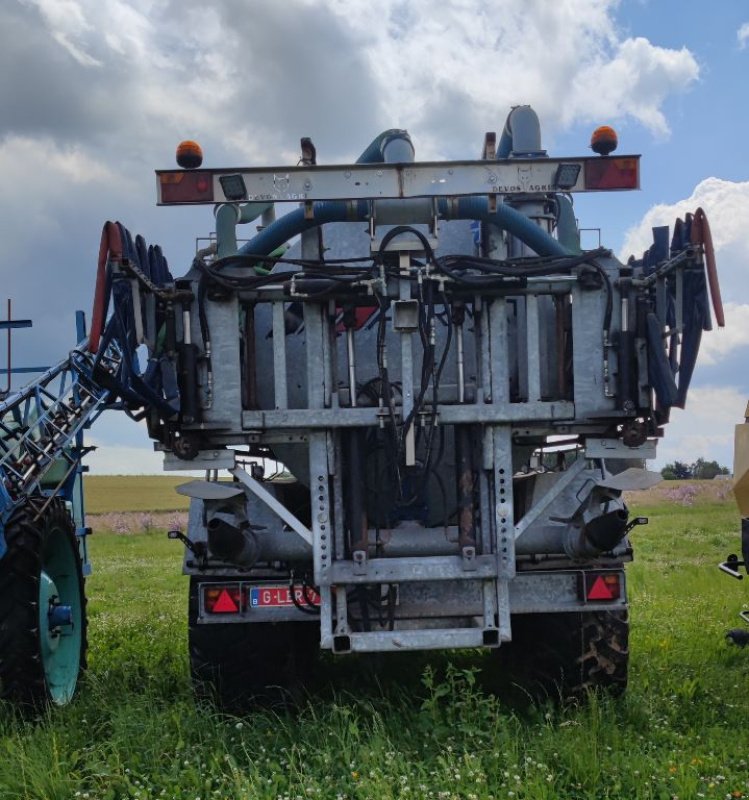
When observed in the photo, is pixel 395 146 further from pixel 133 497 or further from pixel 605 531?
pixel 133 497

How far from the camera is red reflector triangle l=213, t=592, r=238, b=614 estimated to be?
205 inches

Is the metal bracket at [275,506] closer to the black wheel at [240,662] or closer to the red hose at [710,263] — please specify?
the black wheel at [240,662]

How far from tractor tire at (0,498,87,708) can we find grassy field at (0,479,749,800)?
0.55 ft

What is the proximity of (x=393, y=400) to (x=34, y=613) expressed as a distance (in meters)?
2.31

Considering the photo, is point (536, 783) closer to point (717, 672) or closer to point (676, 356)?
point (676, 356)

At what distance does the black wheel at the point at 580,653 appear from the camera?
5504 mm

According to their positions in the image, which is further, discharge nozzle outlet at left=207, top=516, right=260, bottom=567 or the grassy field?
discharge nozzle outlet at left=207, top=516, right=260, bottom=567

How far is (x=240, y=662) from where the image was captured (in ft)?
17.9

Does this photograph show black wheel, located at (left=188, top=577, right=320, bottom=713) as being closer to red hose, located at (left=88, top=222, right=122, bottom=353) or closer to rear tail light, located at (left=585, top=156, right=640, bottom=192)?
red hose, located at (left=88, top=222, right=122, bottom=353)

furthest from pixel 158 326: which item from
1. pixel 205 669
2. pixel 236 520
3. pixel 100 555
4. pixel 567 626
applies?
pixel 100 555

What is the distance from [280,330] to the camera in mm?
5023

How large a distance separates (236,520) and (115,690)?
76.0 inches

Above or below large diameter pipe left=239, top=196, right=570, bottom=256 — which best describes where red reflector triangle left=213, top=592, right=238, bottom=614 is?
below

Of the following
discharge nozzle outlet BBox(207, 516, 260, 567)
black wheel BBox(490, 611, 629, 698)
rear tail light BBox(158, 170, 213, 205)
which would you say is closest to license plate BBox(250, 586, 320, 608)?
discharge nozzle outlet BBox(207, 516, 260, 567)
